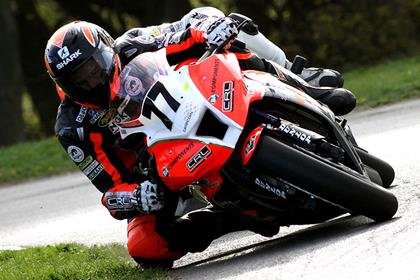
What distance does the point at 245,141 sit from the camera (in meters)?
5.80

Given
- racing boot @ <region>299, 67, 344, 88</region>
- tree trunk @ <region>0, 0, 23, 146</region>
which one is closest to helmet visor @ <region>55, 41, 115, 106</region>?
racing boot @ <region>299, 67, 344, 88</region>

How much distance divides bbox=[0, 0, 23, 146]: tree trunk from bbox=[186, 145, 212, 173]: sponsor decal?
1466 centimetres

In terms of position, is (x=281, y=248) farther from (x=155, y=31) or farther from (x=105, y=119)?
(x=155, y=31)

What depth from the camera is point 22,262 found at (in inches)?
287

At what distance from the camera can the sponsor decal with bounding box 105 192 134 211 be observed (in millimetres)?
6234

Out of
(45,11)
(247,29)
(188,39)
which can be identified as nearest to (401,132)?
(247,29)

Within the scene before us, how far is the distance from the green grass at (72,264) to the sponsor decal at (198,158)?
708 mm

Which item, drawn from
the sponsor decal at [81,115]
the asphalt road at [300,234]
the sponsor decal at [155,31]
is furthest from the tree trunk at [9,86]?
the sponsor decal at [81,115]

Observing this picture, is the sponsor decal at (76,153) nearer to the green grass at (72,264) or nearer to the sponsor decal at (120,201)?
the sponsor decal at (120,201)

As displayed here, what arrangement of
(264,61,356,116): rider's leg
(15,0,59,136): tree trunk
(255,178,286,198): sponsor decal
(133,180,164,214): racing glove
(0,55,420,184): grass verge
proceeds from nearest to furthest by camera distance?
(255,178,286,198): sponsor decal
(133,180,164,214): racing glove
(264,61,356,116): rider's leg
(0,55,420,184): grass verge
(15,0,59,136): tree trunk

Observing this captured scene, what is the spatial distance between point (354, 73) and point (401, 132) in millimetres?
7513

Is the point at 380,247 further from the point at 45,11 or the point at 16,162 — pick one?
the point at 45,11


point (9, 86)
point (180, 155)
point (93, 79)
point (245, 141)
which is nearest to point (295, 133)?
point (245, 141)

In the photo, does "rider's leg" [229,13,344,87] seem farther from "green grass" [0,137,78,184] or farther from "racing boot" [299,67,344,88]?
"green grass" [0,137,78,184]
